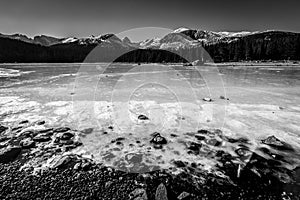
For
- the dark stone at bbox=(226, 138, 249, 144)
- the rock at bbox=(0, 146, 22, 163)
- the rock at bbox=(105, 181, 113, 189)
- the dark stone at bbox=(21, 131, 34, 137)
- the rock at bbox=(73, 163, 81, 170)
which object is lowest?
the rock at bbox=(105, 181, 113, 189)

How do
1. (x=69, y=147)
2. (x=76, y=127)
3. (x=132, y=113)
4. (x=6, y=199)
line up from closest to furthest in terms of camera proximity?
(x=6, y=199) → (x=69, y=147) → (x=76, y=127) → (x=132, y=113)

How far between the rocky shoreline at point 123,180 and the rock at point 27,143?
0.06 m

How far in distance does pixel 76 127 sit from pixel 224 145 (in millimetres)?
6518

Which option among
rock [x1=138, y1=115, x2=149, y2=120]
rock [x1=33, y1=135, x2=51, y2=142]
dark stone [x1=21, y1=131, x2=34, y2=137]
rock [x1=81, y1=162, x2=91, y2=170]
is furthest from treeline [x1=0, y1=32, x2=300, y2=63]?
rock [x1=81, y1=162, x2=91, y2=170]

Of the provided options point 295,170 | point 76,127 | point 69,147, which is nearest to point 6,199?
point 69,147

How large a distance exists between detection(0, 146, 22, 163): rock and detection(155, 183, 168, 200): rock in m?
4.81

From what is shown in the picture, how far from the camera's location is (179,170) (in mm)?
5371

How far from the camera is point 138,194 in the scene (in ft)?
14.5

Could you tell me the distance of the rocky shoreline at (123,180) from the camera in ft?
14.5

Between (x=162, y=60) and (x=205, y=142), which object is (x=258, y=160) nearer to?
(x=205, y=142)

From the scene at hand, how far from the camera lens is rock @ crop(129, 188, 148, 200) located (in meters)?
4.32

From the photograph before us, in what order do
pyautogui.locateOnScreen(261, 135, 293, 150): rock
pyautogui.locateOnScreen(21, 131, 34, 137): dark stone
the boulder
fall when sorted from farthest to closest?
pyautogui.locateOnScreen(21, 131, 34, 137): dark stone → the boulder → pyautogui.locateOnScreen(261, 135, 293, 150): rock

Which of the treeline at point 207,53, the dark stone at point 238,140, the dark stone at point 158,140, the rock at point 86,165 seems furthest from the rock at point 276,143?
the treeline at point 207,53

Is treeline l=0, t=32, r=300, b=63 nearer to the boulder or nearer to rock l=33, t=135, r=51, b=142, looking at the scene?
rock l=33, t=135, r=51, b=142
